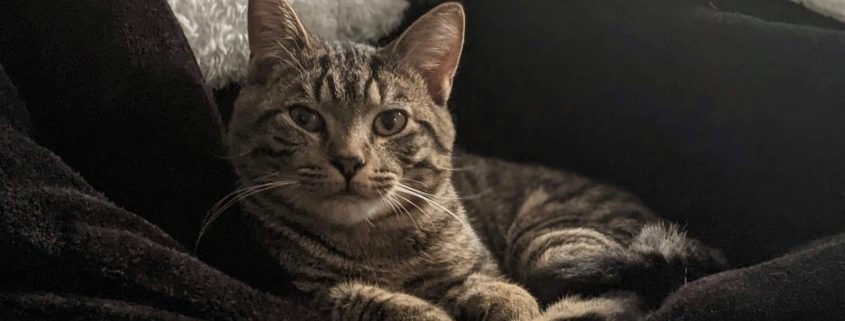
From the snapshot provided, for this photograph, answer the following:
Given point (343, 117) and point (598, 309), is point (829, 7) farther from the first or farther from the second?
point (343, 117)

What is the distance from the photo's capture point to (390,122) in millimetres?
1134

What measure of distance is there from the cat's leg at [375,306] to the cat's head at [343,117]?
104 mm

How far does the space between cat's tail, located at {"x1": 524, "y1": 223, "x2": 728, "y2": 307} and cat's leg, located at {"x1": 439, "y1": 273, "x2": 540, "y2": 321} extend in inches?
2.1

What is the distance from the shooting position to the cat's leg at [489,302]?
3.42 ft

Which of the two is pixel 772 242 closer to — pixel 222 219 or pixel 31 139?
pixel 222 219

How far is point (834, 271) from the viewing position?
3.21 feet

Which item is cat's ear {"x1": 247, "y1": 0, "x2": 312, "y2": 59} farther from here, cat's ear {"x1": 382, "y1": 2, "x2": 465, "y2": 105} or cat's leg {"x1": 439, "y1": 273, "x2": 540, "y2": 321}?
cat's leg {"x1": 439, "y1": 273, "x2": 540, "y2": 321}

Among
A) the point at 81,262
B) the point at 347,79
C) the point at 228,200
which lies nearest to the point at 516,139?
the point at 347,79

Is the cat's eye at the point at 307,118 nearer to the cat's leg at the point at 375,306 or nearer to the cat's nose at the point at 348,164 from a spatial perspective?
the cat's nose at the point at 348,164

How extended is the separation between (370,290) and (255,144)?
263mm

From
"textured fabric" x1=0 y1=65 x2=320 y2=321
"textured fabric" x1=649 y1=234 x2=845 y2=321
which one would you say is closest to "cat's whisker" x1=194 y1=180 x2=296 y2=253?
"textured fabric" x1=0 y1=65 x2=320 y2=321

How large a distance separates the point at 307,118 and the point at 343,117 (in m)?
0.05

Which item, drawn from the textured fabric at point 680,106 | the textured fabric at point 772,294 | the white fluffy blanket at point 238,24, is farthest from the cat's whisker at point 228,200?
the textured fabric at point 680,106

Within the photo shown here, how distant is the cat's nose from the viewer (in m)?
A: 1.03
